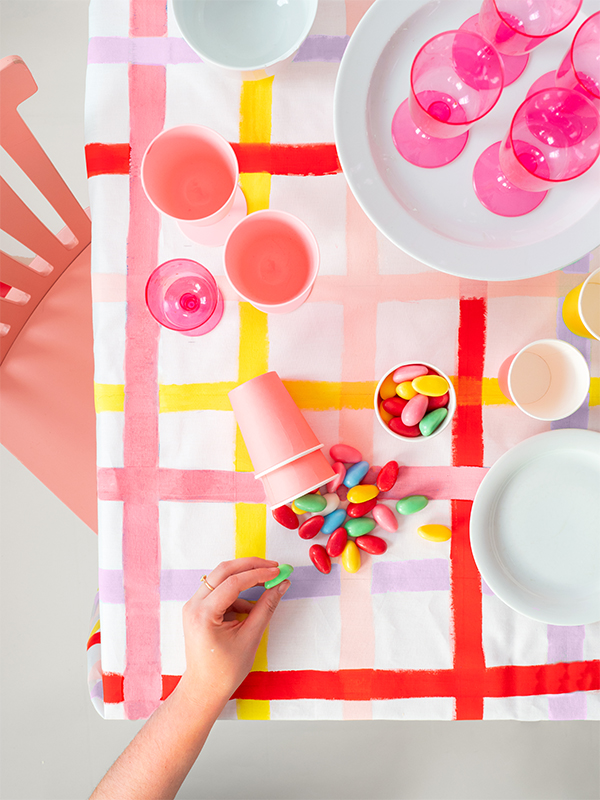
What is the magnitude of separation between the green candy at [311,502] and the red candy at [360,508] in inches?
1.6

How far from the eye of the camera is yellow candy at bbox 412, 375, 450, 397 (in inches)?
25.9

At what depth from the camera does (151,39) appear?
2.34ft

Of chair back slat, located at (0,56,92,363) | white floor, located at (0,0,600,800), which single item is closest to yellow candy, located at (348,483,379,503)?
chair back slat, located at (0,56,92,363)

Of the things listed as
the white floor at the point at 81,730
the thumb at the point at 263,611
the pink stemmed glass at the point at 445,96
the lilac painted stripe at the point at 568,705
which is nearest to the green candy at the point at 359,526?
the thumb at the point at 263,611

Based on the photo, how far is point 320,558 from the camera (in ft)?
2.35

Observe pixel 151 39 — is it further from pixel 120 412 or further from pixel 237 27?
pixel 120 412

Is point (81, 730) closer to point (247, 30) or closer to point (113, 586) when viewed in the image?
point (113, 586)

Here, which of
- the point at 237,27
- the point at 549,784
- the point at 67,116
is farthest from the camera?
the point at 67,116

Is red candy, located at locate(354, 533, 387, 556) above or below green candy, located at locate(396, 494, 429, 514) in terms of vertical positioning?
below

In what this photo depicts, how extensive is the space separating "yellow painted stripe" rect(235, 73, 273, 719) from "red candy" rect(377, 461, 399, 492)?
166 mm

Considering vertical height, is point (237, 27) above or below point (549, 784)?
above

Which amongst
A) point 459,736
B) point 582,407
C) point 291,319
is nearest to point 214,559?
point 291,319

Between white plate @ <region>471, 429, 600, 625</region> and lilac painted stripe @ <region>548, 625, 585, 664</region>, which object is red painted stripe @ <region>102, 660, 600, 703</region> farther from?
white plate @ <region>471, 429, 600, 625</region>

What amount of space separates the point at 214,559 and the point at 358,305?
1.33 feet
